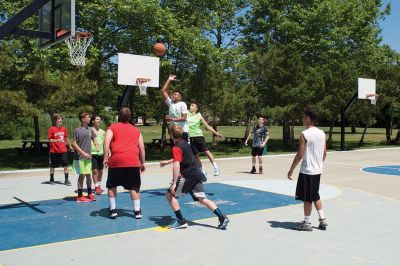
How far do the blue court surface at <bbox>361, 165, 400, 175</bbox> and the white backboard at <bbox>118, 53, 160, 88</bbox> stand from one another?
318 inches

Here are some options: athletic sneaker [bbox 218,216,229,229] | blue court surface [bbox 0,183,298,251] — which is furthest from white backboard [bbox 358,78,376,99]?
athletic sneaker [bbox 218,216,229,229]

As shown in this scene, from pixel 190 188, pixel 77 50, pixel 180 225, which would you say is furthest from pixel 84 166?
pixel 77 50

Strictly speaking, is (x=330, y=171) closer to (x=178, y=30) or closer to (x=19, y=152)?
(x=178, y=30)

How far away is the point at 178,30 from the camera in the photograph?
19.9 metres

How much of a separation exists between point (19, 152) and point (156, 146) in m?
8.52

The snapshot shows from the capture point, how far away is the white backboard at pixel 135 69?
13398mm

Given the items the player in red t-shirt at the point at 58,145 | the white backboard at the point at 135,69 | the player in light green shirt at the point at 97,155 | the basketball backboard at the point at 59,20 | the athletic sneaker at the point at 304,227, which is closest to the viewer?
the athletic sneaker at the point at 304,227

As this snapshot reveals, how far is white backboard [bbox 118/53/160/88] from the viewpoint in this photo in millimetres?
13398

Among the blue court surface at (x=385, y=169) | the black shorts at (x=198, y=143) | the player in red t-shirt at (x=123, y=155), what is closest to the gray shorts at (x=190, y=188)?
the player in red t-shirt at (x=123, y=155)

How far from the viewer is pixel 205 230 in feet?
22.2

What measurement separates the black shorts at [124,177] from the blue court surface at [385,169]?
10126 millimetres

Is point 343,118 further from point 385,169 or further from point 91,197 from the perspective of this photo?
point 91,197

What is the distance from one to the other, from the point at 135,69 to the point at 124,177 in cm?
719

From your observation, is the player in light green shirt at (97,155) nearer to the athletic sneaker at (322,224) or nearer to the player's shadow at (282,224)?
the player's shadow at (282,224)
